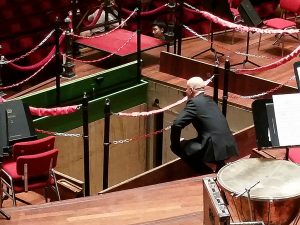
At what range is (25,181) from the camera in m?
5.11

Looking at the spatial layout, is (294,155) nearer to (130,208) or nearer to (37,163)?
(130,208)

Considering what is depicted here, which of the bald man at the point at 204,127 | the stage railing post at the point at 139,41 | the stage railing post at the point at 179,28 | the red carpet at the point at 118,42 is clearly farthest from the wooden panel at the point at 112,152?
the bald man at the point at 204,127

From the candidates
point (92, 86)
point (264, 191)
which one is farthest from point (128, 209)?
point (92, 86)

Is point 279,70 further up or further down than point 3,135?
further down

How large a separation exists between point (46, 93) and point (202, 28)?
321 cm

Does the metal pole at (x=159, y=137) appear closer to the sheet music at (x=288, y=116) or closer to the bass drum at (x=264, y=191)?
the sheet music at (x=288, y=116)

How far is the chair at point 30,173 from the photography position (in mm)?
5051

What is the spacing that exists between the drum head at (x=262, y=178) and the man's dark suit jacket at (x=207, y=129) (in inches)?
55.3

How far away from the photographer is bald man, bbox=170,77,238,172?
17.1 feet

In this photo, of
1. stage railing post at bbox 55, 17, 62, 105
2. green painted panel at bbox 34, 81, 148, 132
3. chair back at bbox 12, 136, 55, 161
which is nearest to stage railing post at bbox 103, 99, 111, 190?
chair back at bbox 12, 136, 55, 161

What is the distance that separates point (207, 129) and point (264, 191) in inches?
73.1

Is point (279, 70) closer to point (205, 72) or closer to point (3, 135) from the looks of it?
point (205, 72)

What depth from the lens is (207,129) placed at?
17.2 ft

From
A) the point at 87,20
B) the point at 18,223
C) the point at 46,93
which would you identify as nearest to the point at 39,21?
the point at 87,20
